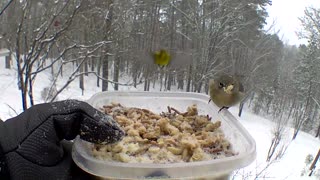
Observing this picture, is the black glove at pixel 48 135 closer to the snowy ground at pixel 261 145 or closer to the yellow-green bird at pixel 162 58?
the yellow-green bird at pixel 162 58

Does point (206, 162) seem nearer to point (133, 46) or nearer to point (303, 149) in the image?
point (133, 46)

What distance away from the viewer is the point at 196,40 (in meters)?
10.0

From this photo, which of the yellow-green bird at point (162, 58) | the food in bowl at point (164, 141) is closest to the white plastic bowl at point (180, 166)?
the food in bowl at point (164, 141)

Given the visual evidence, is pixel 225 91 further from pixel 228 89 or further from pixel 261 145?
pixel 261 145

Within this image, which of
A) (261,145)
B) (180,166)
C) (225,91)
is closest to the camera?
(180,166)

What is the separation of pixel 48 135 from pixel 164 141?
0.92 ft

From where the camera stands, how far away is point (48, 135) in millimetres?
706

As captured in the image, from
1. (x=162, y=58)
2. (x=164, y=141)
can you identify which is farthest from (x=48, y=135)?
(x=162, y=58)

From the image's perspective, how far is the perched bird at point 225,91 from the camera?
42.2 inches

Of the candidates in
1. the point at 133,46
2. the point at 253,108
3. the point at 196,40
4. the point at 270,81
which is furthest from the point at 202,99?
the point at 253,108

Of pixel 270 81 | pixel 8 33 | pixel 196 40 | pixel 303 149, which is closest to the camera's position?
pixel 8 33

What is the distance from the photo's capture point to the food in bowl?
756mm

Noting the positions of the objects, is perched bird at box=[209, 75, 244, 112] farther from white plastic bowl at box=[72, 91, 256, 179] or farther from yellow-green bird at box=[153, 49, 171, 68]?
yellow-green bird at box=[153, 49, 171, 68]

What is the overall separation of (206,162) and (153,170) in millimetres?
115
